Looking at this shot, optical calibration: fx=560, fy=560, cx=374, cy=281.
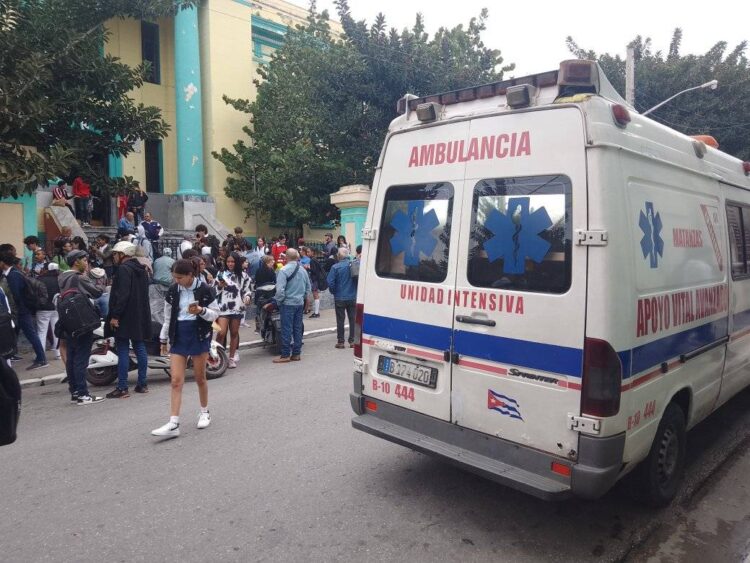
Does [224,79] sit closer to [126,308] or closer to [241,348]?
[241,348]

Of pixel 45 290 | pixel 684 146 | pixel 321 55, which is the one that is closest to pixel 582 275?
pixel 684 146

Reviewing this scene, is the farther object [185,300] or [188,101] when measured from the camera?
[188,101]

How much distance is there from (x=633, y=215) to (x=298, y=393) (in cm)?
462

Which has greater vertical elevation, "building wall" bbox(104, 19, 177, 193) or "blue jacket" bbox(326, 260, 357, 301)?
"building wall" bbox(104, 19, 177, 193)

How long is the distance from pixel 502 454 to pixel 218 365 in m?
5.32

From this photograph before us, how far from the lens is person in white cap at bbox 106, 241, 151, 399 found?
Result: 6688 millimetres

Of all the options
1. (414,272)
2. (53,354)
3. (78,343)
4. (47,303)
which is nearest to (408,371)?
(414,272)

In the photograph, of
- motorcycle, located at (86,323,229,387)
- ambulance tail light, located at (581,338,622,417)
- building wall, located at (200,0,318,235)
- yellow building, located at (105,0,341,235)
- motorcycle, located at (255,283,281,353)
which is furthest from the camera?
building wall, located at (200,0,318,235)

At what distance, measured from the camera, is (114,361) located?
732 cm

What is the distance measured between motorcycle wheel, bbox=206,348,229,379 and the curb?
1.84 m

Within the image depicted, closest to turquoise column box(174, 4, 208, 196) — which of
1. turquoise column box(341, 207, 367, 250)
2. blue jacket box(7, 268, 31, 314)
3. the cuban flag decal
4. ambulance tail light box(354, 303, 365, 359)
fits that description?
turquoise column box(341, 207, 367, 250)

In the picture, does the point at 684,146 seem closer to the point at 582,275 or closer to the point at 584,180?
the point at 584,180

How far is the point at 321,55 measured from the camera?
1802 centimetres

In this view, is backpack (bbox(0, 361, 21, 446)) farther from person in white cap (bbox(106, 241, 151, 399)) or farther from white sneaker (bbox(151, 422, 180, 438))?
person in white cap (bbox(106, 241, 151, 399))
